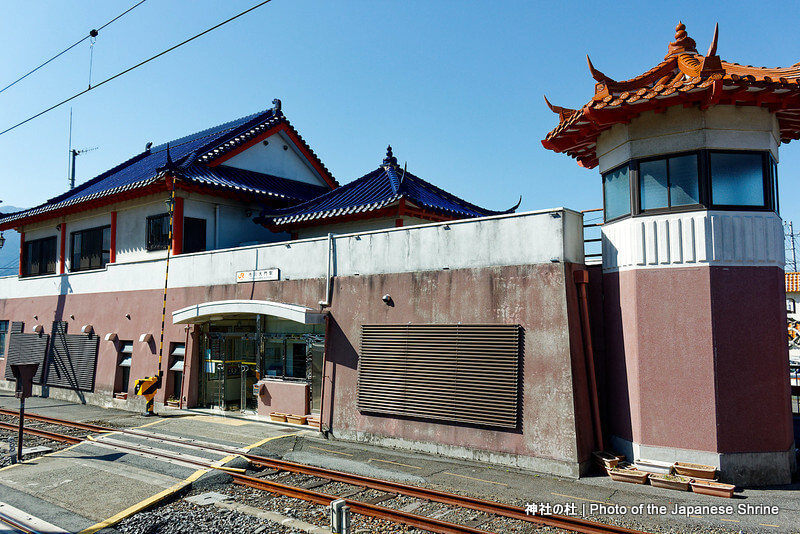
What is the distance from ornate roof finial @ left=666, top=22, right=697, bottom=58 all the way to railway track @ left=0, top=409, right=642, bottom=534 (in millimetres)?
9295

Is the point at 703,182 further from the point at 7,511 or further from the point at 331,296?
the point at 7,511

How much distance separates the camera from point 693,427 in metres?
10.6

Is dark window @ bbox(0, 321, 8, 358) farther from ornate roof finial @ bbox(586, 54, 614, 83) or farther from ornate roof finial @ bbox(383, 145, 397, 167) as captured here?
ornate roof finial @ bbox(586, 54, 614, 83)

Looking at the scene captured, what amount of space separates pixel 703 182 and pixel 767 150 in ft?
4.80

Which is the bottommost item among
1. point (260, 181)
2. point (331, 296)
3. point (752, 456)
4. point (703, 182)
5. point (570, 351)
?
point (752, 456)

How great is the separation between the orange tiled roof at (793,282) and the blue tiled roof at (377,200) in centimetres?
2081

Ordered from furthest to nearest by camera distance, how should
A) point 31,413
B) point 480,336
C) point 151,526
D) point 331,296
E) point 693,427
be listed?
1. point 31,413
2. point 331,296
3. point 480,336
4. point 693,427
5. point 151,526

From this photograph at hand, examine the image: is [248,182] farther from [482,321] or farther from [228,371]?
[482,321]

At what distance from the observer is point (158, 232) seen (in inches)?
834

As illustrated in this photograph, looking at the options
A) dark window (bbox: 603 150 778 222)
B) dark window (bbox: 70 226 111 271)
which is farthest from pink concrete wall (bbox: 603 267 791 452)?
dark window (bbox: 70 226 111 271)

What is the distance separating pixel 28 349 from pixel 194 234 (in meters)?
11.5

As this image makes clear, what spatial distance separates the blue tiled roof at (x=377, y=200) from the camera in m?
17.2

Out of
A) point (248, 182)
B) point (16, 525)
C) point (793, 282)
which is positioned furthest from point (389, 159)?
point (793, 282)

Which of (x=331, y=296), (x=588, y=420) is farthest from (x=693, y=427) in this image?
(x=331, y=296)
